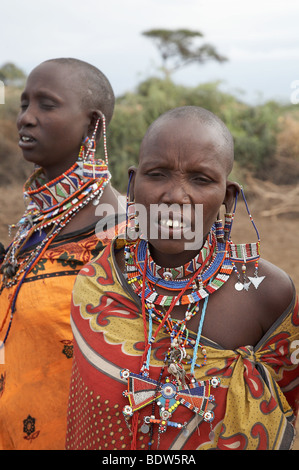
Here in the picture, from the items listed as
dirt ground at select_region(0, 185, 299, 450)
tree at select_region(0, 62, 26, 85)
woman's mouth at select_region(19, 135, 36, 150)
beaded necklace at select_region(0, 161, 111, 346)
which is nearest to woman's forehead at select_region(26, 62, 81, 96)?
woman's mouth at select_region(19, 135, 36, 150)

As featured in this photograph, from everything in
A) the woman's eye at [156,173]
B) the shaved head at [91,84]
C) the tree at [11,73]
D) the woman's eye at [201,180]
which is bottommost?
the woman's eye at [201,180]

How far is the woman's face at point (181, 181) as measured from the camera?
1.48 m

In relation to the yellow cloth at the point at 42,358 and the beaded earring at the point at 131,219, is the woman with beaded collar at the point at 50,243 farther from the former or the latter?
the beaded earring at the point at 131,219

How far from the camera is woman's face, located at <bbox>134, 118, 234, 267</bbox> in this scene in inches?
58.4

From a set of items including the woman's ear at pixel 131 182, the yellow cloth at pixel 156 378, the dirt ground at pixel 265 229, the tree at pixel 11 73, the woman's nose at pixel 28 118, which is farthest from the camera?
the tree at pixel 11 73

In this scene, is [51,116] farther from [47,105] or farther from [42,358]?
[42,358]

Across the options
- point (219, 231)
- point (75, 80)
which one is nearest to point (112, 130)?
point (75, 80)

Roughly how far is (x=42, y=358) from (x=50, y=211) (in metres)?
0.68

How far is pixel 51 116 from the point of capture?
2338 mm

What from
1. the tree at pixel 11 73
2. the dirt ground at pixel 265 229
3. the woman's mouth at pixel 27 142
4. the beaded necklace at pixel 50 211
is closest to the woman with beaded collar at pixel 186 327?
the beaded necklace at pixel 50 211

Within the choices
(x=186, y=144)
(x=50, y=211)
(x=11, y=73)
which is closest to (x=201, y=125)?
(x=186, y=144)

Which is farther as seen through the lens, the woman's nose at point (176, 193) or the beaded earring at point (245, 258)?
the beaded earring at point (245, 258)

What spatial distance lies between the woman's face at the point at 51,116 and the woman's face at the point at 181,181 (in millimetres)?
913

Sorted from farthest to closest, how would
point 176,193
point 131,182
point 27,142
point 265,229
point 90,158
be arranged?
1. point 265,229
2. point 90,158
3. point 27,142
4. point 131,182
5. point 176,193
